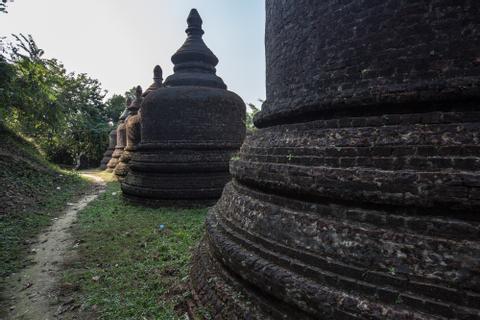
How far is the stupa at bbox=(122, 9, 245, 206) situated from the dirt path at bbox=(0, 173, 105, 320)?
2.22 meters

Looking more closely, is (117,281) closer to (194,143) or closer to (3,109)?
(194,143)

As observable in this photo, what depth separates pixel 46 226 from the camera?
6805 mm

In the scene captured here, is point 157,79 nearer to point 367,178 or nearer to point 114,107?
point 367,178

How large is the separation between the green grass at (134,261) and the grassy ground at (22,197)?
0.85m

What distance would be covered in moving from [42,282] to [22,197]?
548 cm

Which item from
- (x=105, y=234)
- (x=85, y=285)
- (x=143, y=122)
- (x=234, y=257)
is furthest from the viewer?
(x=143, y=122)

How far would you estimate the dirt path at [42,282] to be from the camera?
3.36 m

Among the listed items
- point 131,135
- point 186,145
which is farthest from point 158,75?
point 186,145

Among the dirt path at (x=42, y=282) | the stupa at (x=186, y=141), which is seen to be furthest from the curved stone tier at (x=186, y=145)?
the dirt path at (x=42, y=282)

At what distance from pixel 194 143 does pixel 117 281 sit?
4.46m

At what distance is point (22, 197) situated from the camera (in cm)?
852

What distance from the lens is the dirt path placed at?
3359 millimetres

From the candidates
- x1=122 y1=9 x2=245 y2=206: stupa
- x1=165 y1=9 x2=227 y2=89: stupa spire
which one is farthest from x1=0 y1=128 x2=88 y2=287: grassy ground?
x1=165 y1=9 x2=227 y2=89: stupa spire

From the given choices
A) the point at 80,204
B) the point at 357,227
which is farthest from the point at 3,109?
the point at 357,227
